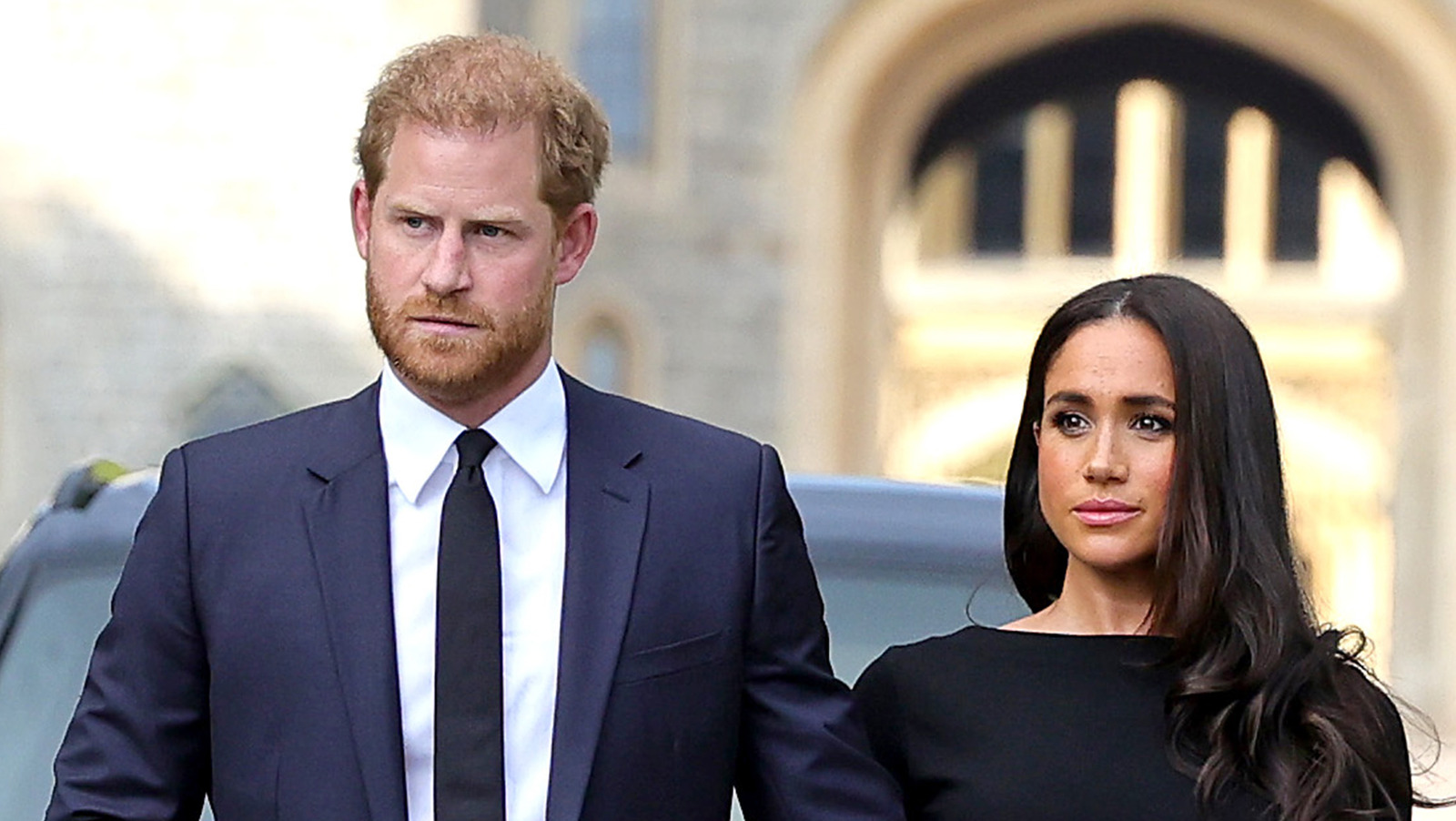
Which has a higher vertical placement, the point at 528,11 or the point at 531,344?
the point at 528,11

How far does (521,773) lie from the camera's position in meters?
2.94

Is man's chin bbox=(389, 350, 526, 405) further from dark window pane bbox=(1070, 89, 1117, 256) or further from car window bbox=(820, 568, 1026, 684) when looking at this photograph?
dark window pane bbox=(1070, 89, 1117, 256)

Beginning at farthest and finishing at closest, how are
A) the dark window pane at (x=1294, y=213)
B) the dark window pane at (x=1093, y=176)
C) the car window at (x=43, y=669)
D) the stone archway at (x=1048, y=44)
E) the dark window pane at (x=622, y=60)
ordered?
the dark window pane at (x=1093, y=176) < the dark window pane at (x=1294, y=213) < the dark window pane at (x=622, y=60) < the stone archway at (x=1048, y=44) < the car window at (x=43, y=669)

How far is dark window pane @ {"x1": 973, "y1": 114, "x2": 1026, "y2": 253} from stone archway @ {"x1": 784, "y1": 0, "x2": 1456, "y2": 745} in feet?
75.2

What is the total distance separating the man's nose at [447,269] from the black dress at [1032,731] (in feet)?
2.49

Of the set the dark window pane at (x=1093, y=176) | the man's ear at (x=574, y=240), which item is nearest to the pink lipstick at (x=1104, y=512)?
the man's ear at (x=574, y=240)

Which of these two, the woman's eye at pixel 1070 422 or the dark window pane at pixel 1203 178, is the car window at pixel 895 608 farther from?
the dark window pane at pixel 1203 178

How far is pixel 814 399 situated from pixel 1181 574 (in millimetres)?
14344

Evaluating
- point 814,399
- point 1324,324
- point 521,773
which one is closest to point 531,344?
point 521,773

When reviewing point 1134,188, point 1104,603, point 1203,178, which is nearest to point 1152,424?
point 1104,603

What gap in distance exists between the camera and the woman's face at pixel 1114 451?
10.5ft

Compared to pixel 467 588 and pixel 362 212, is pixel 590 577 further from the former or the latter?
pixel 362 212

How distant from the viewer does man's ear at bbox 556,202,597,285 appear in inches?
117

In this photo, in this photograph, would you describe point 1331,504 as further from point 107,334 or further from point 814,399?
point 107,334
